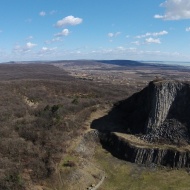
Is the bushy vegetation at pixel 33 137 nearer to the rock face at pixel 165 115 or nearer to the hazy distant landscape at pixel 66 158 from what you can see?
the hazy distant landscape at pixel 66 158

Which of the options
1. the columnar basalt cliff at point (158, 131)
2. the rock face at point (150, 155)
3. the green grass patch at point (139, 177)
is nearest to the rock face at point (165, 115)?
the columnar basalt cliff at point (158, 131)

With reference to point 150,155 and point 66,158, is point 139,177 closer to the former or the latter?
point 150,155

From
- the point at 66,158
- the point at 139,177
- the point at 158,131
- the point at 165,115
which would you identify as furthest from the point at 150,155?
the point at 66,158

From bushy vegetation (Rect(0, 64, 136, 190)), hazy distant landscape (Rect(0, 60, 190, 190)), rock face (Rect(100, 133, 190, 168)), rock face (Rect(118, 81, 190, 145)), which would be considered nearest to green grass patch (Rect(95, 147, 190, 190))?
hazy distant landscape (Rect(0, 60, 190, 190))

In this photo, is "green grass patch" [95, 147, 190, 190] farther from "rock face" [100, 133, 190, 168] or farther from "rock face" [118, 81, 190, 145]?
"rock face" [118, 81, 190, 145]

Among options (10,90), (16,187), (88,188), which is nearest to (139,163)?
(88,188)

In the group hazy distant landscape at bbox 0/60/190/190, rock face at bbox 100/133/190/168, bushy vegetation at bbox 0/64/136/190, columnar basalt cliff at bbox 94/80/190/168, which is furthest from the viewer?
columnar basalt cliff at bbox 94/80/190/168

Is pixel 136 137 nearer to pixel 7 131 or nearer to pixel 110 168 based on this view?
pixel 110 168
